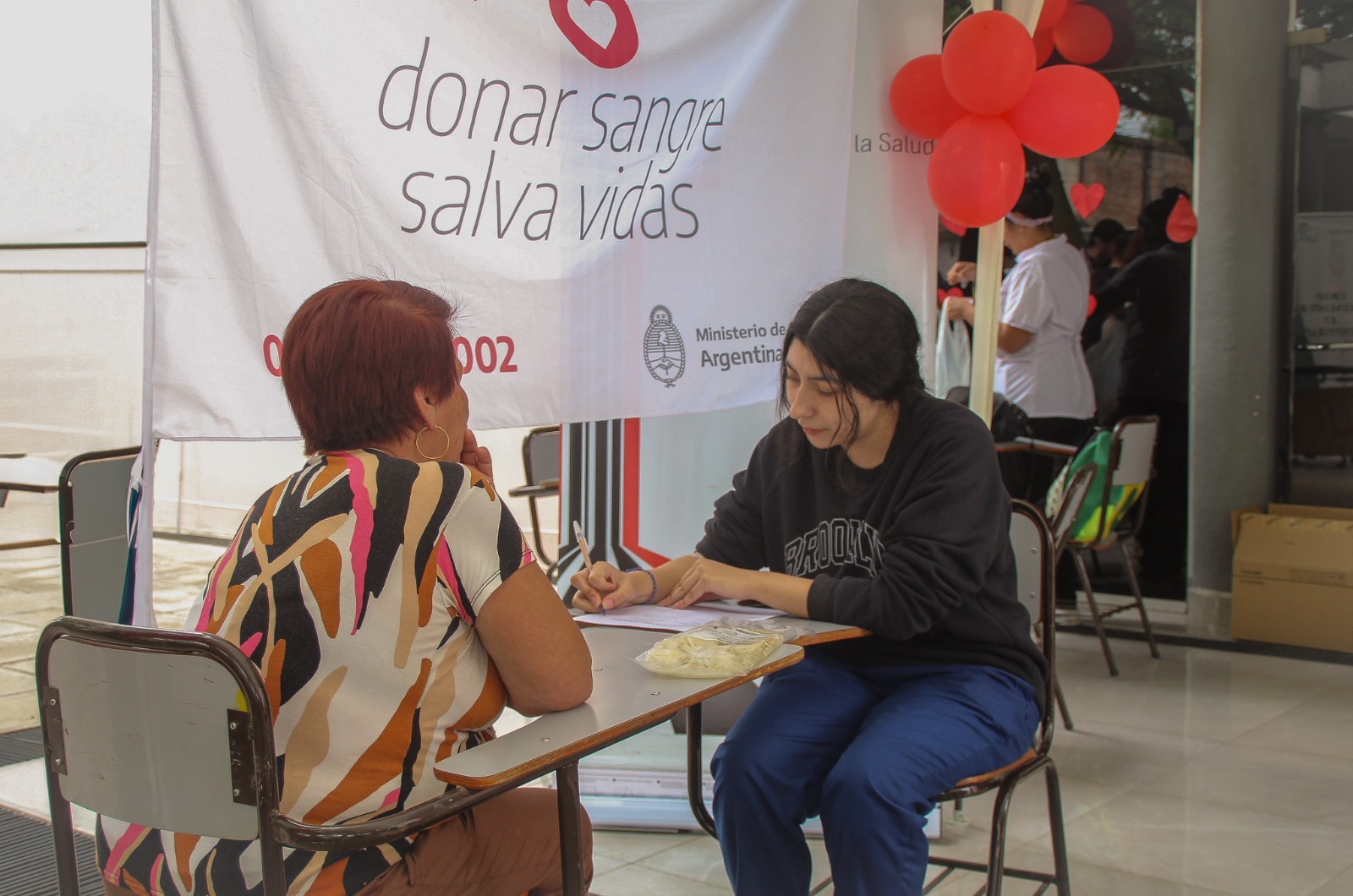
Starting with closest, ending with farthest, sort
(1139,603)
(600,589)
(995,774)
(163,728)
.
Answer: (163,728) → (995,774) → (600,589) → (1139,603)

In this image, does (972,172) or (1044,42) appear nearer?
(972,172)

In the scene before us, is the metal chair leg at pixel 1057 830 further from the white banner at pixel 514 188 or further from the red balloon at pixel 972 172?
the red balloon at pixel 972 172

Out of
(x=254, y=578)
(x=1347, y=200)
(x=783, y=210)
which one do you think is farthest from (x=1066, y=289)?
(x=254, y=578)

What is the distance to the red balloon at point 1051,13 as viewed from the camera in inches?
198

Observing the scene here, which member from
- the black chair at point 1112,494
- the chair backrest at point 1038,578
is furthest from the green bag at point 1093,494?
the chair backrest at point 1038,578

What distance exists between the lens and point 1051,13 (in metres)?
5.05

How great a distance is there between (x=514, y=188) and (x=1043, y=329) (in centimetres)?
316

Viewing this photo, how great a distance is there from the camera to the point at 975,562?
1.90 meters

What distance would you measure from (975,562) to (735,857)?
0.63m

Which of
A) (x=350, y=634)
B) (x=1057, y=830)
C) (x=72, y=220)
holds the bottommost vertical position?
(x=1057, y=830)

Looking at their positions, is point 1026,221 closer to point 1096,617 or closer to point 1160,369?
point 1160,369

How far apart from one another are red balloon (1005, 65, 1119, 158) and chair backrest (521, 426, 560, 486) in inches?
93.9

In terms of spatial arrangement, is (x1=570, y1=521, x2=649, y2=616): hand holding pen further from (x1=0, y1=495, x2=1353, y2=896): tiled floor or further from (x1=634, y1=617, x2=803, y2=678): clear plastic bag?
(x1=0, y1=495, x2=1353, y2=896): tiled floor

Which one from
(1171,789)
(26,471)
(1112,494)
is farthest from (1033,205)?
(26,471)
